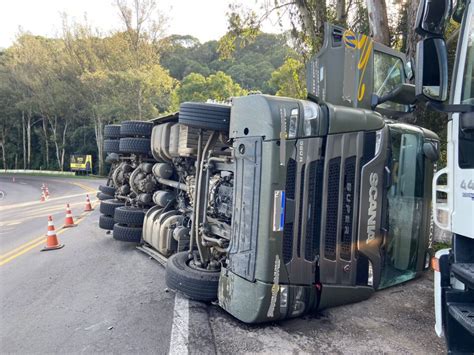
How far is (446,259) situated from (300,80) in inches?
533

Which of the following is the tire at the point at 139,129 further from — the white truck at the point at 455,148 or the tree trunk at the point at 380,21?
the tree trunk at the point at 380,21

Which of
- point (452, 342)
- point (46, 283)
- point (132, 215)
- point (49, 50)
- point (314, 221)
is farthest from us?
point (49, 50)

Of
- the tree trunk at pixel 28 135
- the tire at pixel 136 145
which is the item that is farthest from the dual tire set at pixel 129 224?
the tree trunk at pixel 28 135

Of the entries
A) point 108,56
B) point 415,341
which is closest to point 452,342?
point 415,341

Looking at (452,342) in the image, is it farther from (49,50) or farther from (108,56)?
(49,50)

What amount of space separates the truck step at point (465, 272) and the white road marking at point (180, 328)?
1972 mm

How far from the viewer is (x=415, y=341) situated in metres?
2.80

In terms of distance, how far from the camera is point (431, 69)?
6.79 ft

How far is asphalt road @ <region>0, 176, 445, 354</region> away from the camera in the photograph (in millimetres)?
2754

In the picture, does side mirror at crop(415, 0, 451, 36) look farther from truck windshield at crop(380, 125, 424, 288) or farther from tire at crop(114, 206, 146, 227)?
tire at crop(114, 206, 146, 227)

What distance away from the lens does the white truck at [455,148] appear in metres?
2.00

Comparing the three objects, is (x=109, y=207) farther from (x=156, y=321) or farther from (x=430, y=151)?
(x=430, y=151)

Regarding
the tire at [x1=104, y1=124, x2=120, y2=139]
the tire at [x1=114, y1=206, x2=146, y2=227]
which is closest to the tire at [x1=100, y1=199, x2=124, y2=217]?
the tire at [x1=114, y1=206, x2=146, y2=227]

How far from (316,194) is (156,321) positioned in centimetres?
191
